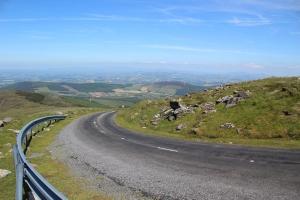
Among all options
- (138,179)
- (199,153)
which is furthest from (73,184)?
(199,153)

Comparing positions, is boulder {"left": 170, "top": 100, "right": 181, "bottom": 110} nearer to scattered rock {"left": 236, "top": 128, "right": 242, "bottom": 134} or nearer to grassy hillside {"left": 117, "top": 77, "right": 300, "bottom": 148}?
grassy hillside {"left": 117, "top": 77, "right": 300, "bottom": 148}

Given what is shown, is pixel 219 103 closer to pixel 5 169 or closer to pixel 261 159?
pixel 261 159

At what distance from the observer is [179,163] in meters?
16.6

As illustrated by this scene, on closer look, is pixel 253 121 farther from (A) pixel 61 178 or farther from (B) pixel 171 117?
(A) pixel 61 178

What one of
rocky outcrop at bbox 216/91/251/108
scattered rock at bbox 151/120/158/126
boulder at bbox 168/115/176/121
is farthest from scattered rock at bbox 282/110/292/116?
scattered rock at bbox 151/120/158/126

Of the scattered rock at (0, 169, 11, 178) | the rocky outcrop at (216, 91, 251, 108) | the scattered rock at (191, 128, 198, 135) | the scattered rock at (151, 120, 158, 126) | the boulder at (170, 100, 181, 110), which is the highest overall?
the rocky outcrop at (216, 91, 251, 108)

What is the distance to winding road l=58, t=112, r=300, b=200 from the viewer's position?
11.4 meters

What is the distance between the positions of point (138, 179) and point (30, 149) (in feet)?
40.3

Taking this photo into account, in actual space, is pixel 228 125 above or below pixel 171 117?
above

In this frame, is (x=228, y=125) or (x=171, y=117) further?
(x=171, y=117)

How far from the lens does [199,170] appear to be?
14.8 m

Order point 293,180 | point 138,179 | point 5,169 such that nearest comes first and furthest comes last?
point 293,180 → point 138,179 → point 5,169

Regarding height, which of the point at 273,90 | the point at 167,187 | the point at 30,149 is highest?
the point at 273,90

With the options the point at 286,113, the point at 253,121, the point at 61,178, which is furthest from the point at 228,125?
the point at 61,178
